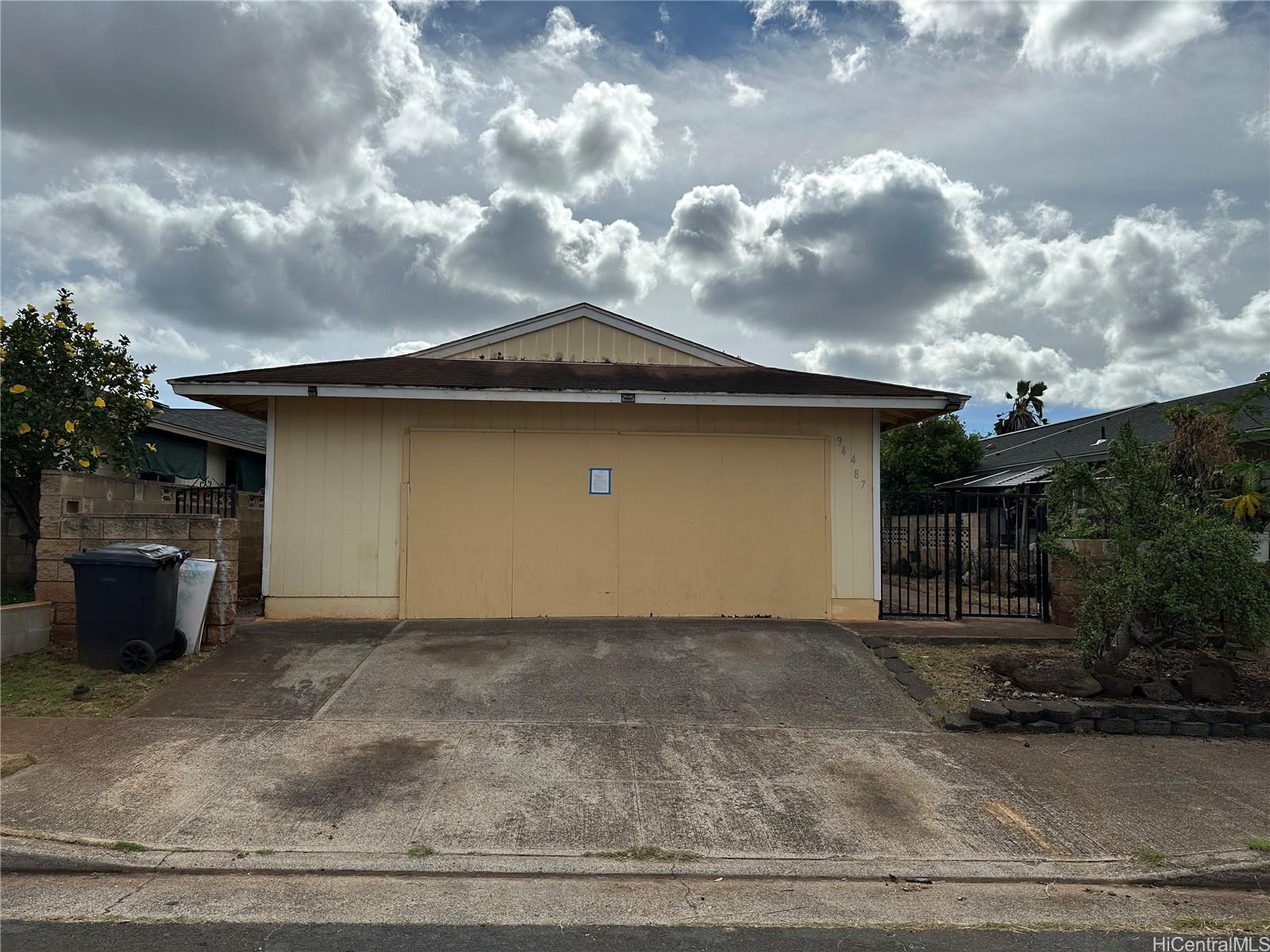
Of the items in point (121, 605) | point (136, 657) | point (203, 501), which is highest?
point (203, 501)

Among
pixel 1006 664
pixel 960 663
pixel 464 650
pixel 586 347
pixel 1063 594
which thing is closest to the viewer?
pixel 1006 664

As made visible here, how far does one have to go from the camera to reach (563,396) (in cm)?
895

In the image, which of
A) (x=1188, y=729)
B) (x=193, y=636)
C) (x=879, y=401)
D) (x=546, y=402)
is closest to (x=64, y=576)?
(x=193, y=636)

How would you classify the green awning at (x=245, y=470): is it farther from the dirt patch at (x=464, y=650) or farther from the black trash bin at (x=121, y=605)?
the dirt patch at (x=464, y=650)

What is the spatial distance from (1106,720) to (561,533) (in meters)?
5.66

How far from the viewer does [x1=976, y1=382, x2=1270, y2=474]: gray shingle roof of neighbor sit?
17.6 metres

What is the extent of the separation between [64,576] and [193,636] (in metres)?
1.41

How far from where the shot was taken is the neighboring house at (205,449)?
14.2 meters

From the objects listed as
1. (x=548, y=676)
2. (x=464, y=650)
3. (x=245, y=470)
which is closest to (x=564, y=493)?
(x=464, y=650)

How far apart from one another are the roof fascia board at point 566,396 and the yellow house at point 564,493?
0.02 m

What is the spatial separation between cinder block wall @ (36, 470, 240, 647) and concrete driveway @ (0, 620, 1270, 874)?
0.62m

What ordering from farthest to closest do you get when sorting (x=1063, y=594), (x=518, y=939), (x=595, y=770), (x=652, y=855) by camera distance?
(x=1063, y=594) → (x=595, y=770) → (x=652, y=855) → (x=518, y=939)

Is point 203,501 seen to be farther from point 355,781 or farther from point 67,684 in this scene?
point 355,781

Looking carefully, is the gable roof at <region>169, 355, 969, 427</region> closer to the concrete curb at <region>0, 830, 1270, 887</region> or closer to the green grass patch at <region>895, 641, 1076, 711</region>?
the green grass patch at <region>895, 641, 1076, 711</region>
